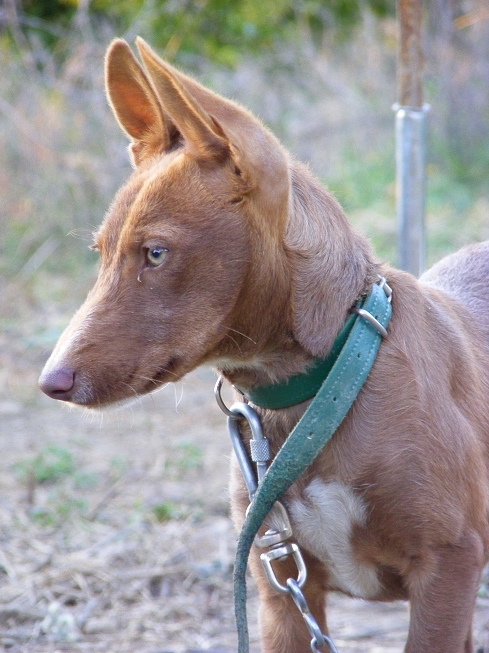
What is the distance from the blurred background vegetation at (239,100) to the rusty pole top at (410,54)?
3764 millimetres

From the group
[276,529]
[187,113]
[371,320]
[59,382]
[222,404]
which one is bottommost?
[276,529]

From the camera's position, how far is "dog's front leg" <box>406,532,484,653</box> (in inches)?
87.4

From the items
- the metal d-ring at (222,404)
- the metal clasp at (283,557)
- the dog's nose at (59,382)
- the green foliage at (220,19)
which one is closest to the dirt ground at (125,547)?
the dog's nose at (59,382)

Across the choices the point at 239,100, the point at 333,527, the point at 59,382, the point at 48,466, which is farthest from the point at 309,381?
the point at 239,100

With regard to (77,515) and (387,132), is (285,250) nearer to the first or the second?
(77,515)

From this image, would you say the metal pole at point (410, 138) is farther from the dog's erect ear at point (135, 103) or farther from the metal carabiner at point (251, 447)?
the metal carabiner at point (251, 447)

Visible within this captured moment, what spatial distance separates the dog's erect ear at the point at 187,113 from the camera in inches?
78.4

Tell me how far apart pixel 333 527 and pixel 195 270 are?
74 cm

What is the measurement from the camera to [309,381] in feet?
7.45

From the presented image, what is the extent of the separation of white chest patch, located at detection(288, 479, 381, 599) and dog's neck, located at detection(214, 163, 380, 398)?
316 millimetres

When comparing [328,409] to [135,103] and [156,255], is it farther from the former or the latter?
[135,103]

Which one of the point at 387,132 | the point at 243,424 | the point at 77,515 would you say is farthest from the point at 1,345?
the point at 387,132

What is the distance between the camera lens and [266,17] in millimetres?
11367

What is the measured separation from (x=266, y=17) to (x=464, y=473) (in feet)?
32.9
